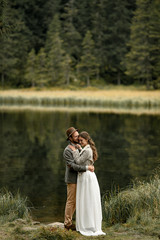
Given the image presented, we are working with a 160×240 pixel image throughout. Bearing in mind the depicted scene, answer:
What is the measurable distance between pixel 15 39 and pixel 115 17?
56.4ft

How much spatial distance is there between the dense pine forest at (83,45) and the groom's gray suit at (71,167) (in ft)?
179

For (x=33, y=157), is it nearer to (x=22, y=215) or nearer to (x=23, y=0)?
(x=22, y=215)

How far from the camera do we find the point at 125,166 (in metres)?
16.2

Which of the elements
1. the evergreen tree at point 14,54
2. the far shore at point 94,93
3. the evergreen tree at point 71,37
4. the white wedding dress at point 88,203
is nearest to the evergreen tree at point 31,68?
the far shore at point 94,93

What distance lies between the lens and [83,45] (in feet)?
246

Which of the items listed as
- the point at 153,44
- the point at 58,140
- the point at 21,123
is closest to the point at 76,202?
the point at 58,140

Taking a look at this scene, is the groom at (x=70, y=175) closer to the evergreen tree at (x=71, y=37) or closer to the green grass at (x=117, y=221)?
the green grass at (x=117, y=221)

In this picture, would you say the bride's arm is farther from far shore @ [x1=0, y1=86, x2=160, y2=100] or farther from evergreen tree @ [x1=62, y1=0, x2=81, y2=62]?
evergreen tree @ [x1=62, y1=0, x2=81, y2=62]

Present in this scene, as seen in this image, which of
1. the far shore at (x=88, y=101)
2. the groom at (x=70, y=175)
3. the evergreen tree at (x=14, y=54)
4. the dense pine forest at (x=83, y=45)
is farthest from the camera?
the evergreen tree at (x=14, y=54)

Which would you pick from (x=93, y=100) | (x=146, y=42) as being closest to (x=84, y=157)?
(x=93, y=100)

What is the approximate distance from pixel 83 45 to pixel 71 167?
69.0 metres

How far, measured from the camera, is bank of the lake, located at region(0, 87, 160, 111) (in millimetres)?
46969

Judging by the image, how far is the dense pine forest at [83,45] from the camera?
6372 centimetres

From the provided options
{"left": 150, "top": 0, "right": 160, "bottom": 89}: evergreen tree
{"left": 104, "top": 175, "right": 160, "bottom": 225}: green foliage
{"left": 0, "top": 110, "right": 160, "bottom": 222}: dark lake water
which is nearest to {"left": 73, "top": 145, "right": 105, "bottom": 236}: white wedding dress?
{"left": 104, "top": 175, "right": 160, "bottom": 225}: green foliage
